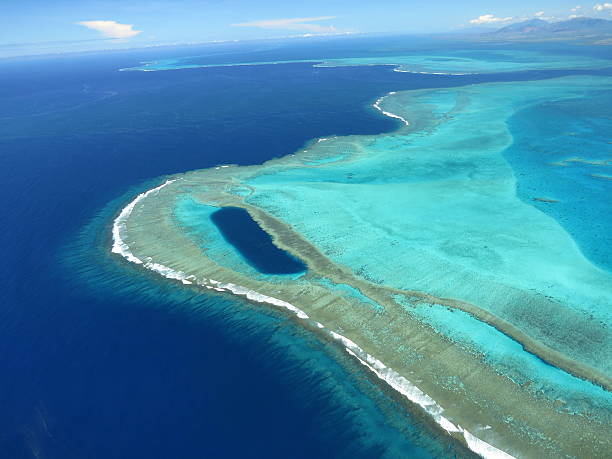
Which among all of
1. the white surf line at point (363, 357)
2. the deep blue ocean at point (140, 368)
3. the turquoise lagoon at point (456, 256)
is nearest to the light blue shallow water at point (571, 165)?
the turquoise lagoon at point (456, 256)

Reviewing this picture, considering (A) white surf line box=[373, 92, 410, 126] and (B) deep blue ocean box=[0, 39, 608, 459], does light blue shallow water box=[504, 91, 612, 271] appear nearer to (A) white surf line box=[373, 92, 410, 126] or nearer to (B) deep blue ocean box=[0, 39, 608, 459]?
(A) white surf line box=[373, 92, 410, 126]

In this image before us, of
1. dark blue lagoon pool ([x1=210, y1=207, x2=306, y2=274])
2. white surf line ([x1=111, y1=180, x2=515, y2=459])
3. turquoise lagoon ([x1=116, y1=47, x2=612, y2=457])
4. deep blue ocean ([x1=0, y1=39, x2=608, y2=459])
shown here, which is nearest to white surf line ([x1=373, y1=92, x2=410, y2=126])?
turquoise lagoon ([x1=116, y1=47, x2=612, y2=457])

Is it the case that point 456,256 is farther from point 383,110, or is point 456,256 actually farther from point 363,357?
point 383,110

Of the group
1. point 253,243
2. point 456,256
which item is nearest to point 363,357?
point 456,256

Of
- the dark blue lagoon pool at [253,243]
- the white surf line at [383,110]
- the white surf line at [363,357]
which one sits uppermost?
the white surf line at [383,110]

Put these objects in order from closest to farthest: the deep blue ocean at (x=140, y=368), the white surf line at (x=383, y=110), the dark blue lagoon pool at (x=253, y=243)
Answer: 1. the deep blue ocean at (x=140, y=368)
2. the dark blue lagoon pool at (x=253, y=243)
3. the white surf line at (x=383, y=110)

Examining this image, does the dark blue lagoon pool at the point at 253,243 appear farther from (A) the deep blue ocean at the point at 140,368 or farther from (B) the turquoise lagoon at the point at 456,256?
(A) the deep blue ocean at the point at 140,368

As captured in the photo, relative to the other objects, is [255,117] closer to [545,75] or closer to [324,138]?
[324,138]
